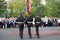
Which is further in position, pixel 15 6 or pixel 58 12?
pixel 15 6

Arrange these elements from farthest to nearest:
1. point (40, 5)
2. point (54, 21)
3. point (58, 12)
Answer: point (40, 5), point (58, 12), point (54, 21)

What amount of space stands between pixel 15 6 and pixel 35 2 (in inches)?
310

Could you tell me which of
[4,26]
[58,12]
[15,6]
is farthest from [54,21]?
[15,6]

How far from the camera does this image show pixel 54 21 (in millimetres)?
49812

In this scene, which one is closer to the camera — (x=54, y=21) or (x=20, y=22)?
(x=20, y=22)

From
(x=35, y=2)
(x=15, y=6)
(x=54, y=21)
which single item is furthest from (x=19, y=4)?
(x=54, y=21)

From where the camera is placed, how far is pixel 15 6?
8112 centimetres

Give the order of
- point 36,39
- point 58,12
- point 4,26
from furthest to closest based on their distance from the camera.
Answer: point 58,12 < point 4,26 < point 36,39

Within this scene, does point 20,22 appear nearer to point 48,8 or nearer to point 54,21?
point 54,21

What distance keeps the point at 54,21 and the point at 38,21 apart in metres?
29.1

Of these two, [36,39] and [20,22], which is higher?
[20,22]

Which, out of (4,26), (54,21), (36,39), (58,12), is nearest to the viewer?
(36,39)

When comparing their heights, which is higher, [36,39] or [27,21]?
[27,21]

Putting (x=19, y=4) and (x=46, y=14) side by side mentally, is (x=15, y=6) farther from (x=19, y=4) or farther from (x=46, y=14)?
(x=46, y=14)
